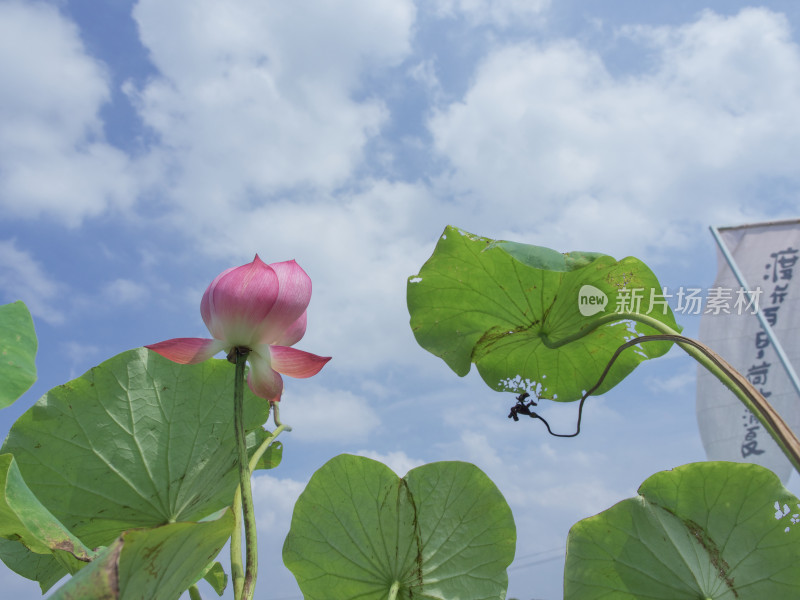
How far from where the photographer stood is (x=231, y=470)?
0.36 m

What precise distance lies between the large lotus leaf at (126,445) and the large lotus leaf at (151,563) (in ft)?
0.46

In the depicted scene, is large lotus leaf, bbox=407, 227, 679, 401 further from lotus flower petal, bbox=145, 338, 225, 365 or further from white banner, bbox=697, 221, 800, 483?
white banner, bbox=697, 221, 800, 483

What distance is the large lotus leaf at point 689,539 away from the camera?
14.1 inches

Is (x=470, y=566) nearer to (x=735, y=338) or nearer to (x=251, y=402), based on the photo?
(x=251, y=402)

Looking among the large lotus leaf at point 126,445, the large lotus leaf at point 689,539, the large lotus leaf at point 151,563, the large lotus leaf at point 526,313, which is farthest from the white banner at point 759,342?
the large lotus leaf at point 151,563

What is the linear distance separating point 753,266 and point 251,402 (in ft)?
18.9

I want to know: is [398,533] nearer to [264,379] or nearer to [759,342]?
[264,379]

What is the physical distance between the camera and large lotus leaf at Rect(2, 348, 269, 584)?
380 mm

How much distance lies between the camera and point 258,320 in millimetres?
271

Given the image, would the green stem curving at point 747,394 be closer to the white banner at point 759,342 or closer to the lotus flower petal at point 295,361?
the lotus flower petal at point 295,361

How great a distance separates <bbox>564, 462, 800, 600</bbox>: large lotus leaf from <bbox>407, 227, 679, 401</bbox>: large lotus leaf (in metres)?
0.14

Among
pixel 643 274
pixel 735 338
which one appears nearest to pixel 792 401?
pixel 735 338

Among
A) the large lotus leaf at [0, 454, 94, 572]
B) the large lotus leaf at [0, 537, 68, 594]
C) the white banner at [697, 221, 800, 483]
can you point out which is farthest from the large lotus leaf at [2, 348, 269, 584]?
the white banner at [697, 221, 800, 483]

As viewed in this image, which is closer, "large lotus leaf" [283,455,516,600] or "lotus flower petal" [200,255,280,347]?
"lotus flower petal" [200,255,280,347]
